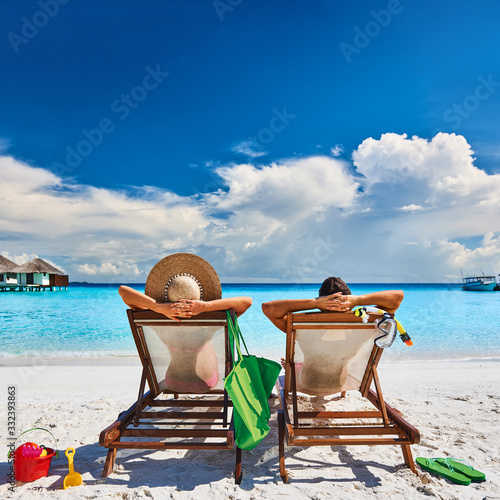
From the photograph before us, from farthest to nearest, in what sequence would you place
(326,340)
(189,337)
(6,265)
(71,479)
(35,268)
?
(35,268) < (6,265) < (189,337) < (326,340) < (71,479)

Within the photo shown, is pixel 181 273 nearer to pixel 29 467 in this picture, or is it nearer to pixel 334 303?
pixel 334 303

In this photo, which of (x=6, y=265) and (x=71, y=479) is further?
(x=6, y=265)

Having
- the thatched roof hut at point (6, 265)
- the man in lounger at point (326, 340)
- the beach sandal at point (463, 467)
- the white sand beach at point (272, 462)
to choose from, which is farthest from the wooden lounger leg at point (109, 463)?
the thatched roof hut at point (6, 265)

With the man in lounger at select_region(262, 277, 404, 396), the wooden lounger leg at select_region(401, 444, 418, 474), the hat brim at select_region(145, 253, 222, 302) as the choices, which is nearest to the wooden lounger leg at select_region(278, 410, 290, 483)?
the man in lounger at select_region(262, 277, 404, 396)

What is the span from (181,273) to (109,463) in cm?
139

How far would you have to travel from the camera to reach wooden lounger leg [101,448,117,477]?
95.4 inches

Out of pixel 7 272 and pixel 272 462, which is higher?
pixel 7 272

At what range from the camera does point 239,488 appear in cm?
228

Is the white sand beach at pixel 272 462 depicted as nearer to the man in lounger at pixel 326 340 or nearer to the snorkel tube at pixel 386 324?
the man in lounger at pixel 326 340

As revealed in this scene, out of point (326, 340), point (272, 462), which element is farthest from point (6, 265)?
point (326, 340)

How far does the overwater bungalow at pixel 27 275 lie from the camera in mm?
41875

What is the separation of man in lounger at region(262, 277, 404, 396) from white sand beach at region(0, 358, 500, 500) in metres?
0.50

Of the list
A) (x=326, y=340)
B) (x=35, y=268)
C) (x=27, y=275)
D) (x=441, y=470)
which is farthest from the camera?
(x=27, y=275)

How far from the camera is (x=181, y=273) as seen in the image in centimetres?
299
